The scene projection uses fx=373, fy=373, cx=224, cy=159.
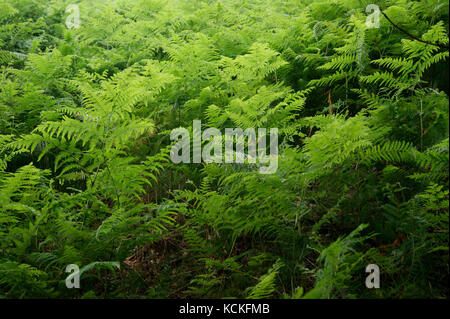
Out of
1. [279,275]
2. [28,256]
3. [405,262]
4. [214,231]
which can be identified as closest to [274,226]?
[279,275]

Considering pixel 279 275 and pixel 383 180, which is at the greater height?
pixel 383 180

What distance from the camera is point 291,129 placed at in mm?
3449

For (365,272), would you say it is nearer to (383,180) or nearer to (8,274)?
(383,180)

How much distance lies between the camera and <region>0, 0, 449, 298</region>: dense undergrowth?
2404 millimetres

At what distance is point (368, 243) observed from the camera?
8.64ft

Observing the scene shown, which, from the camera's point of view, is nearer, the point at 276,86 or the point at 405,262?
Result: the point at 405,262

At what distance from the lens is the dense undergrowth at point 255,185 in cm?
240

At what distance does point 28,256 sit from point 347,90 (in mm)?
3194

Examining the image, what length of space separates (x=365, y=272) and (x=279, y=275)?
57cm

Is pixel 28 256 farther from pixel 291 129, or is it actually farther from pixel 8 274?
pixel 291 129

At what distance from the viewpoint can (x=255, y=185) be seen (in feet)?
8.87
